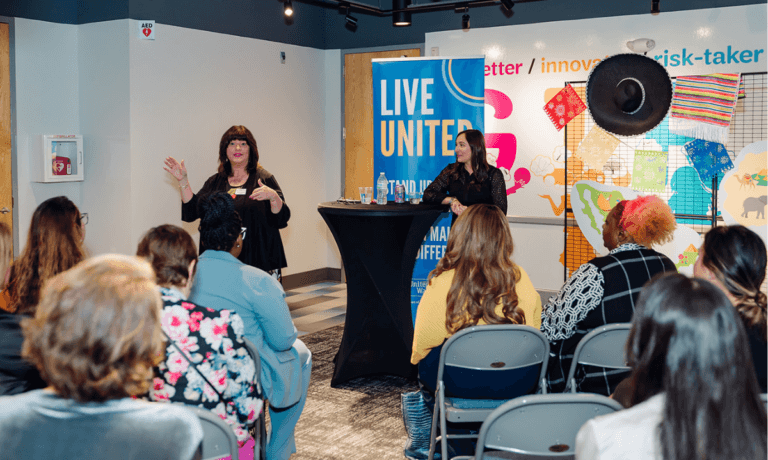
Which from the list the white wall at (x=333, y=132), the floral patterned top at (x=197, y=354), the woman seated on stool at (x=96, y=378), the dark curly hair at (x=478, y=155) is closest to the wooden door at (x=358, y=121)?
the white wall at (x=333, y=132)

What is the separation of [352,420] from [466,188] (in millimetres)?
1911

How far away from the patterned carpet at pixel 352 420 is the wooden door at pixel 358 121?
3.27 m

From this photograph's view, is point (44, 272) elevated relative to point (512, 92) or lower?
lower

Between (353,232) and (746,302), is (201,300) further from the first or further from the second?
(746,302)

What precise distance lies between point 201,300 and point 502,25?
4.90 metres

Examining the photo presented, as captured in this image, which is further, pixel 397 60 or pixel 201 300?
pixel 397 60

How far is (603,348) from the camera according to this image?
2.49 meters

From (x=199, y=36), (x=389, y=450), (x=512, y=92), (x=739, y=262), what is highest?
(x=199, y=36)

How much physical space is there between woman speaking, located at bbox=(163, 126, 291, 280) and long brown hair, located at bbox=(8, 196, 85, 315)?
6.53 ft

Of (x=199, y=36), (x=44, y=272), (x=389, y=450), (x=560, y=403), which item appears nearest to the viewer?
(x=560, y=403)

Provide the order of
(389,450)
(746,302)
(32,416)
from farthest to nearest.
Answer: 1. (389,450)
2. (746,302)
3. (32,416)

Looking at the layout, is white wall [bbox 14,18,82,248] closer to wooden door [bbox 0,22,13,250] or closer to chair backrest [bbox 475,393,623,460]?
wooden door [bbox 0,22,13,250]

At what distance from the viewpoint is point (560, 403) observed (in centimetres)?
175

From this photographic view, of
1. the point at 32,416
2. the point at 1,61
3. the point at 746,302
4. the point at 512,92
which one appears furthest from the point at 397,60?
the point at 32,416
